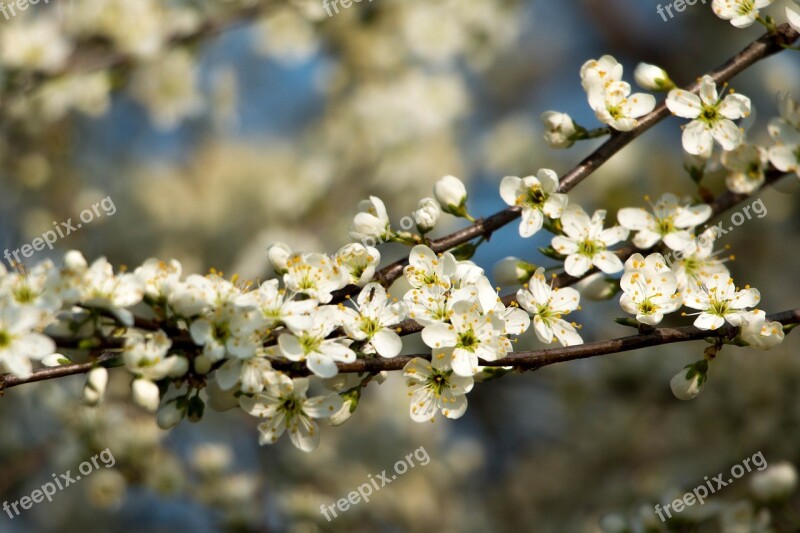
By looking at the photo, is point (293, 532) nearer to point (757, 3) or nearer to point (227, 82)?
point (757, 3)

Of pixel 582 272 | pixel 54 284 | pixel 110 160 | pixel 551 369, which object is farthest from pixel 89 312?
pixel 110 160

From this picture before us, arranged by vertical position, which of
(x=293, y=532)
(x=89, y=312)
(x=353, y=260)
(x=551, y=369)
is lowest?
(x=551, y=369)

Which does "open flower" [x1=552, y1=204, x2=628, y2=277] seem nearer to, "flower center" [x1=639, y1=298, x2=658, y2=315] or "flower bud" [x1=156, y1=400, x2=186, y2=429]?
"flower center" [x1=639, y1=298, x2=658, y2=315]

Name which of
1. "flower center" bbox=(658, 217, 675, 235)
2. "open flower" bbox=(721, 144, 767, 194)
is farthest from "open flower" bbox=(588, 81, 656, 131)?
"open flower" bbox=(721, 144, 767, 194)

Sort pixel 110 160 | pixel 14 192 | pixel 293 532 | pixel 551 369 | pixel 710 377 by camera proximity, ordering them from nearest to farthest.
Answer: pixel 293 532 → pixel 710 377 → pixel 551 369 → pixel 14 192 → pixel 110 160

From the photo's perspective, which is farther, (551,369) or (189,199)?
(189,199)

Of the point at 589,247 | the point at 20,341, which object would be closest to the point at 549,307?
the point at 589,247

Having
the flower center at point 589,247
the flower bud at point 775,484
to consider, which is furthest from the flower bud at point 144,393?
the flower bud at point 775,484
